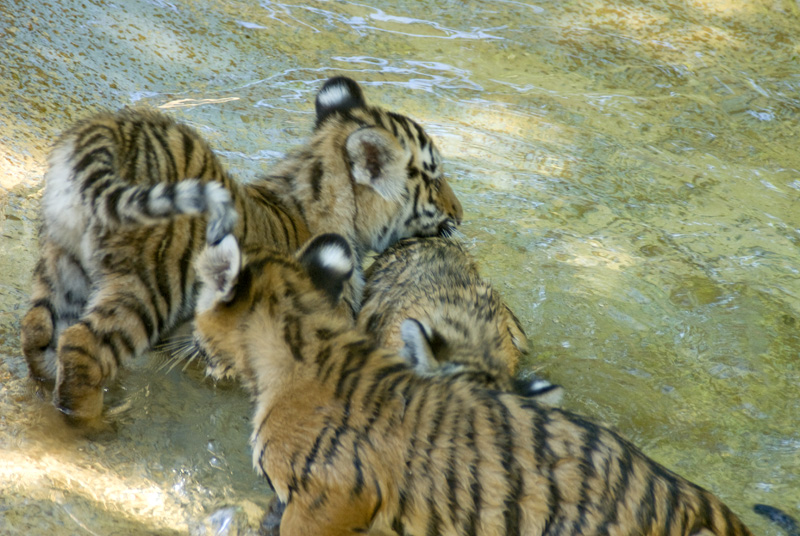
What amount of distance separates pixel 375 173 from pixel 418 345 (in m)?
1.20

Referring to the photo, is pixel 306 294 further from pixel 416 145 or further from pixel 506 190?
pixel 506 190

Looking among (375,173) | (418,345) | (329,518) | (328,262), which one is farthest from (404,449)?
(375,173)

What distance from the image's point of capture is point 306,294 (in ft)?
8.93

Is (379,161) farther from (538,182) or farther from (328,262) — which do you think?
(538,182)

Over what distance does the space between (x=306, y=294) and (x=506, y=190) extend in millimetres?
2530

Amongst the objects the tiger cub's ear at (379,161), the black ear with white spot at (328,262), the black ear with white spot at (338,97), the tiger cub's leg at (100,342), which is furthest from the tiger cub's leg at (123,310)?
the black ear with white spot at (338,97)

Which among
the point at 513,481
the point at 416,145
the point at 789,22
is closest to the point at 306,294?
the point at 513,481

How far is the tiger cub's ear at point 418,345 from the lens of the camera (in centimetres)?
293

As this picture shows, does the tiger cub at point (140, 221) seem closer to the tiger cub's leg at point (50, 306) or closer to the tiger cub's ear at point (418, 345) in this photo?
the tiger cub's leg at point (50, 306)

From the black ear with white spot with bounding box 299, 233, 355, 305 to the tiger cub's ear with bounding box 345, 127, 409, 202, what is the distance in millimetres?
936

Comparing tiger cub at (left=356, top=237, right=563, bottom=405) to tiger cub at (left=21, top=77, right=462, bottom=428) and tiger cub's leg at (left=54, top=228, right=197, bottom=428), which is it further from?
tiger cub's leg at (left=54, top=228, right=197, bottom=428)

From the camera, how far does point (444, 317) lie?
3.43 metres

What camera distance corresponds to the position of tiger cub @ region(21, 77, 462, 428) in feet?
9.05

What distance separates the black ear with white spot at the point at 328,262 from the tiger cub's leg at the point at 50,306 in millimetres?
894
